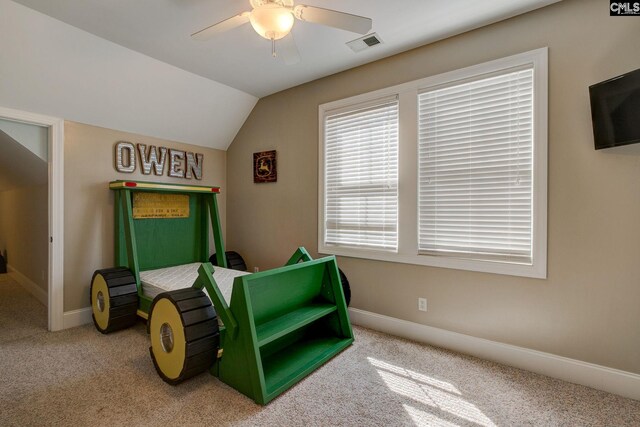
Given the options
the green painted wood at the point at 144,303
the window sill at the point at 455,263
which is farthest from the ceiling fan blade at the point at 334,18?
the green painted wood at the point at 144,303

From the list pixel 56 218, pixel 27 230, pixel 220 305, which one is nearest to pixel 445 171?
pixel 220 305

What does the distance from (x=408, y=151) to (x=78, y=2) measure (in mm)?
2880

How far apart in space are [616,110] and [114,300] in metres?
4.23

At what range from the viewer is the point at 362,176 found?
3113mm

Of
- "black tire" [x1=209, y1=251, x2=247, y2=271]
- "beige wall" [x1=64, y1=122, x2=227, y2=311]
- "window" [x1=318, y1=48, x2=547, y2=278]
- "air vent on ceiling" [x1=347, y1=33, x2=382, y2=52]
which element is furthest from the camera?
"black tire" [x1=209, y1=251, x2=247, y2=271]

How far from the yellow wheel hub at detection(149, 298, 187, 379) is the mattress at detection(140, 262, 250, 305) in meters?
0.48

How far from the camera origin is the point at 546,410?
Result: 1.82 metres

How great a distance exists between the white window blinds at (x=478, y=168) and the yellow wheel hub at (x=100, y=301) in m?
3.08

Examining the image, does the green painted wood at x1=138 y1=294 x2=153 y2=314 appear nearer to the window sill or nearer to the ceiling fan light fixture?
the window sill

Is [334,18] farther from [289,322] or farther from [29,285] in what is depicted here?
[29,285]

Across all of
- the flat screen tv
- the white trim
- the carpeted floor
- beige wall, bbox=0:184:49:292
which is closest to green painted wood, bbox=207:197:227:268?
the carpeted floor

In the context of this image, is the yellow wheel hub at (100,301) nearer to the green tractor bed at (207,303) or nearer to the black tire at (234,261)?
the green tractor bed at (207,303)

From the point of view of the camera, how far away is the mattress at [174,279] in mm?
2695

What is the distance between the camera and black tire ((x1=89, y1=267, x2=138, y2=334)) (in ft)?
9.04
